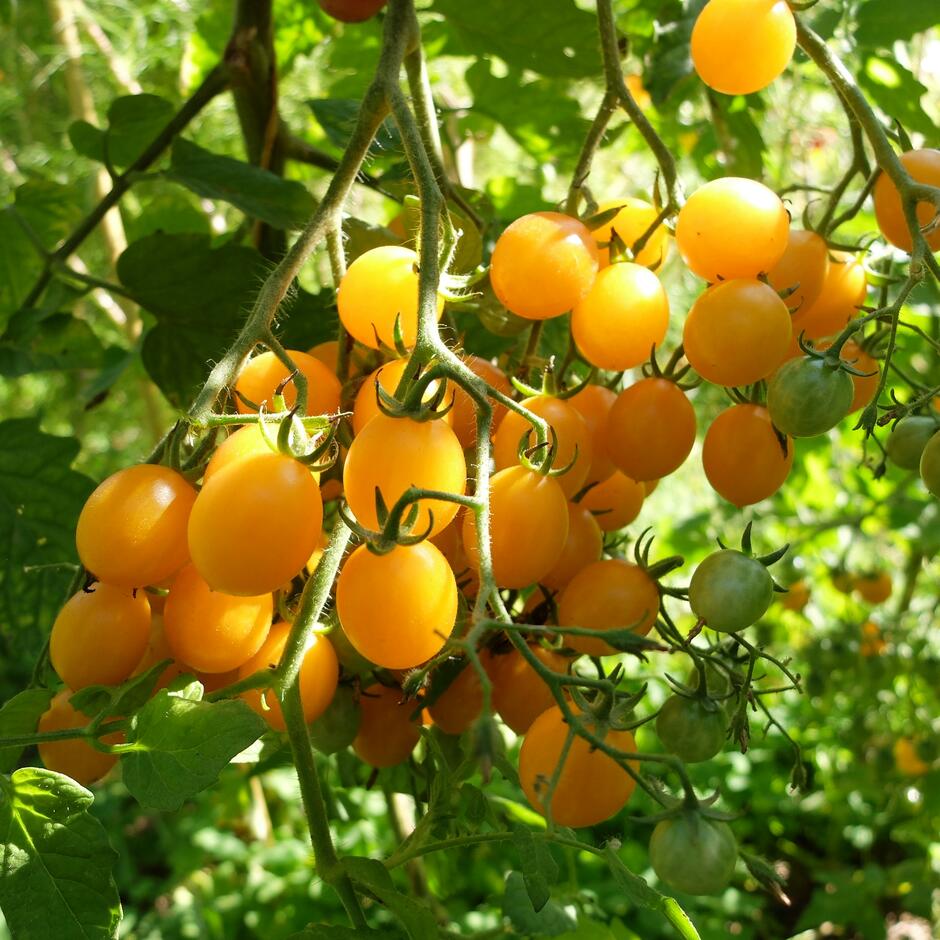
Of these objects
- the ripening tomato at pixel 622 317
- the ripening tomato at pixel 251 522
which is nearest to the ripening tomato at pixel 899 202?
the ripening tomato at pixel 622 317

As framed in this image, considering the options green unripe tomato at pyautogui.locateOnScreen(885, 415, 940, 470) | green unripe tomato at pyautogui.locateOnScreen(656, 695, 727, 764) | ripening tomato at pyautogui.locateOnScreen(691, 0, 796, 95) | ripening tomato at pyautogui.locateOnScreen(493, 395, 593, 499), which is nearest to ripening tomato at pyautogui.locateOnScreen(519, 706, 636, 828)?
green unripe tomato at pyautogui.locateOnScreen(656, 695, 727, 764)

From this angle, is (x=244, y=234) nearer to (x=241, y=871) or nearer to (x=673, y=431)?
(x=673, y=431)

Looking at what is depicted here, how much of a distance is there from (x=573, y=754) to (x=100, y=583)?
9.2 inches

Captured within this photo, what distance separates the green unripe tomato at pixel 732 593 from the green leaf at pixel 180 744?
20 cm

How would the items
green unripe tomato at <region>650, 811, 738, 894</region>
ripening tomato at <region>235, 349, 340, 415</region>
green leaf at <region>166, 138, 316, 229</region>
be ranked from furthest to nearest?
green leaf at <region>166, 138, 316, 229</region>
ripening tomato at <region>235, 349, 340, 415</region>
green unripe tomato at <region>650, 811, 738, 894</region>

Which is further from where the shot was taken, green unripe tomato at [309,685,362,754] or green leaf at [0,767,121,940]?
green unripe tomato at [309,685,362,754]

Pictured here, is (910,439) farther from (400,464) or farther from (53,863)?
(53,863)

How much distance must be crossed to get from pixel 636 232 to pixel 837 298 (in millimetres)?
121

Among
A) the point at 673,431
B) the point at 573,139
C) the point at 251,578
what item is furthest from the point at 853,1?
the point at 251,578

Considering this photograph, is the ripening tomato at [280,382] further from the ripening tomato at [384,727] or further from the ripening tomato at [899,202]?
the ripening tomato at [899,202]

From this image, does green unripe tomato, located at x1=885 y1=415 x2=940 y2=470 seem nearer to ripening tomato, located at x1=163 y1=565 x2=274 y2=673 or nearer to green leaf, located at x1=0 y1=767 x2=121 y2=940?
ripening tomato, located at x1=163 y1=565 x2=274 y2=673

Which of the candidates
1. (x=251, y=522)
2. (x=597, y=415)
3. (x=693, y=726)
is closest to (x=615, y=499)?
(x=597, y=415)

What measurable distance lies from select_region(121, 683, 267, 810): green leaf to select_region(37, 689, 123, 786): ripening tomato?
0.08 m

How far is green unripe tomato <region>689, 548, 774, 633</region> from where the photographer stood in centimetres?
A: 44
